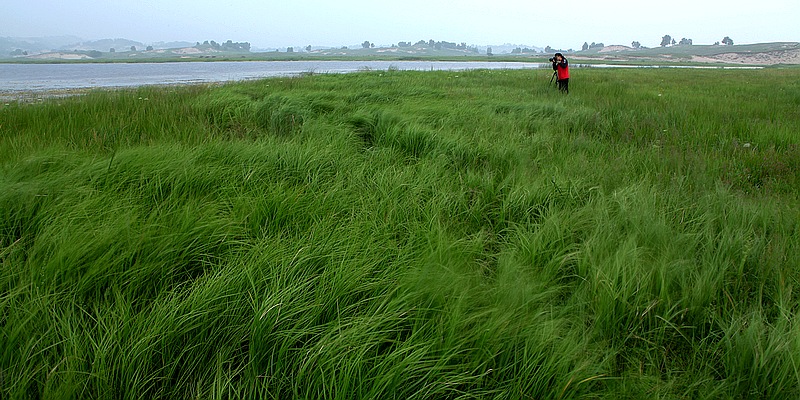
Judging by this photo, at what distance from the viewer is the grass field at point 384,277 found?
1.26m

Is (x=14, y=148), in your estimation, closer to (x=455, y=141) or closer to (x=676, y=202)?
(x=455, y=141)

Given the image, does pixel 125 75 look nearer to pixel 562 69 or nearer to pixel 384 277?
pixel 562 69

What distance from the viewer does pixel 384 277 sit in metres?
1.71

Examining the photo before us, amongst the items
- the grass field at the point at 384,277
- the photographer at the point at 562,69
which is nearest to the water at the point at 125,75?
the photographer at the point at 562,69

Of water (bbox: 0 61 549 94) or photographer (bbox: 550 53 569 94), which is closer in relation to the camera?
photographer (bbox: 550 53 569 94)

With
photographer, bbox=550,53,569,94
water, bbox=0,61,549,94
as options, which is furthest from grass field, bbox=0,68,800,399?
water, bbox=0,61,549,94

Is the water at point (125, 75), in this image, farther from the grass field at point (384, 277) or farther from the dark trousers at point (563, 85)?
the grass field at point (384, 277)

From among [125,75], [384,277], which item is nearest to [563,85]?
[384,277]

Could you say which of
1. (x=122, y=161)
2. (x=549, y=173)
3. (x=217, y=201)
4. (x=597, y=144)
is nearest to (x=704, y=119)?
(x=597, y=144)

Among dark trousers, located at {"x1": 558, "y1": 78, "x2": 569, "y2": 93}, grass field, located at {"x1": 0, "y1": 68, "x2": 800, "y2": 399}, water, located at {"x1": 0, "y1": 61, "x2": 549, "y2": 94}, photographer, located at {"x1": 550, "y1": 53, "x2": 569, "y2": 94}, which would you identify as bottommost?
grass field, located at {"x1": 0, "y1": 68, "x2": 800, "y2": 399}

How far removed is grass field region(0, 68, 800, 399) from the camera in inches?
49.6

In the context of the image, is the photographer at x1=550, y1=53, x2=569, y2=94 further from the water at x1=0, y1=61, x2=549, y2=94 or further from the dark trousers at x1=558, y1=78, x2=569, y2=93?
the water at x1=0, y1=61, x2=549, y2=94

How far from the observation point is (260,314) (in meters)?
1.38

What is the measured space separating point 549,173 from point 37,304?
3.38 metres
